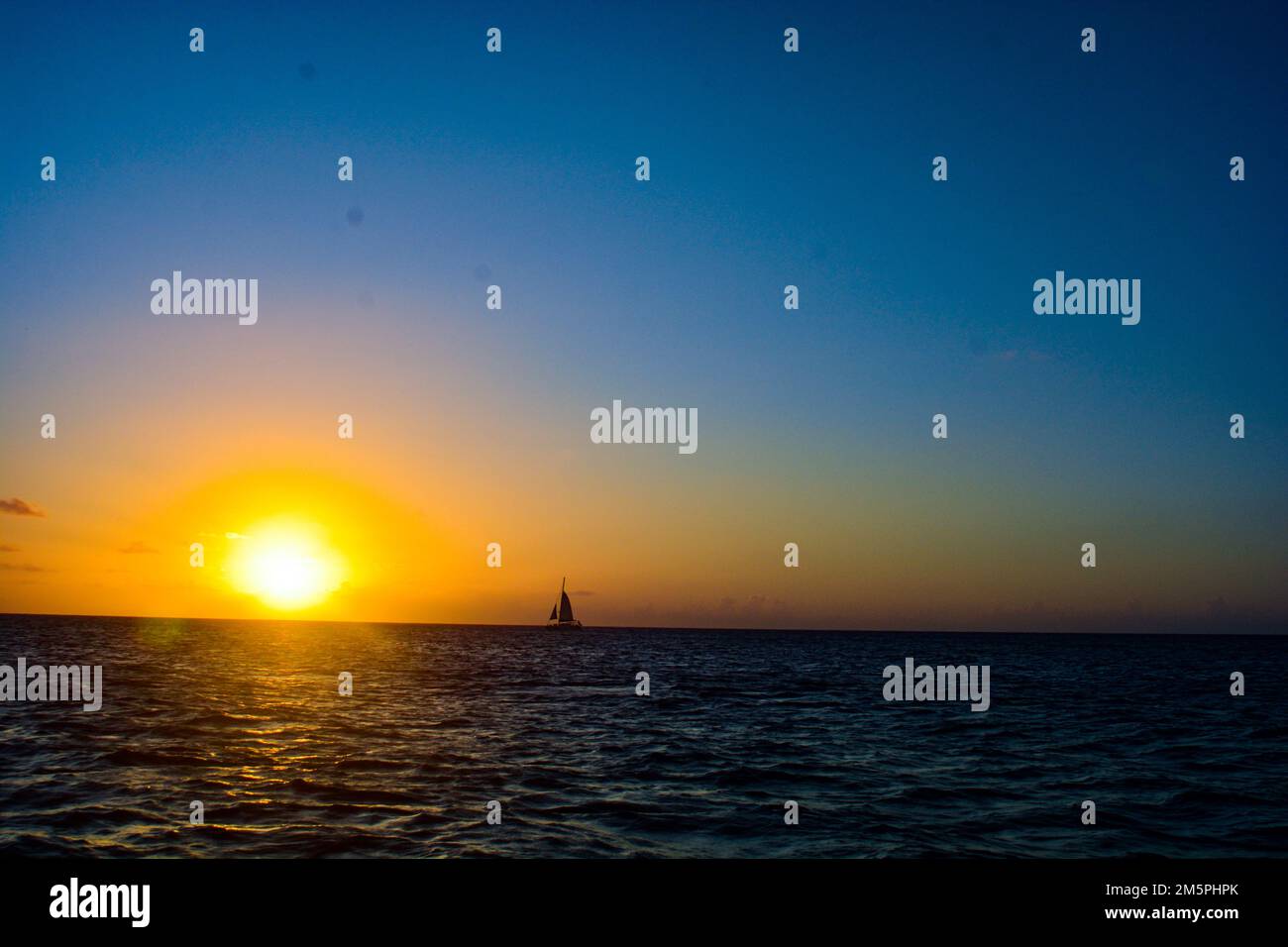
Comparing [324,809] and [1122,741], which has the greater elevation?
[324,809]

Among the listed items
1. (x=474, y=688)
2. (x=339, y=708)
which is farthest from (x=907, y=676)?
(x=339, y=708)

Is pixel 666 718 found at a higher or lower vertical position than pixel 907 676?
higher

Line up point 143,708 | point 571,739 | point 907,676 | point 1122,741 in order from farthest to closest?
point 907,676
point 143,708
point 1122,741
point 571,739

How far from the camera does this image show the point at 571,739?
1168 inches
